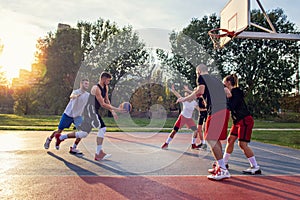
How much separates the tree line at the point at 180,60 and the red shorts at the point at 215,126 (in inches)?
840

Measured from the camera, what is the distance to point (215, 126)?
5.41 meters

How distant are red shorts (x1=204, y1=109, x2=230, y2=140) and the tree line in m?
21.3

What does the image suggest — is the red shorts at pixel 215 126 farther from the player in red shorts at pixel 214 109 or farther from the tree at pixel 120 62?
the tree at pixel 120 62

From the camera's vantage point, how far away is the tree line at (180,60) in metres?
29.3

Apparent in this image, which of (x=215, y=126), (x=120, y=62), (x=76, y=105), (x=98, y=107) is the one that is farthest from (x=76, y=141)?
(x=120, y=62)

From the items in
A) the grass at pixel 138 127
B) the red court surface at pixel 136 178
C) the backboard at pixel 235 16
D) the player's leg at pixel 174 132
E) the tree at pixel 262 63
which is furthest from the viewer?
the tree at pixel 262 63

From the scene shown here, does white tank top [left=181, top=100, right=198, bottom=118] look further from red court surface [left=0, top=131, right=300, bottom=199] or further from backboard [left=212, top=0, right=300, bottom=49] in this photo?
backboard [left=212, top=0, right=300, bottom=49]

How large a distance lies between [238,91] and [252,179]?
5.46ft

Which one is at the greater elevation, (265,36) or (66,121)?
(265,36)

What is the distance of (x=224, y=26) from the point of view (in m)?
9.66

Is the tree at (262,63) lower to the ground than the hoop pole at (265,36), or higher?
higher

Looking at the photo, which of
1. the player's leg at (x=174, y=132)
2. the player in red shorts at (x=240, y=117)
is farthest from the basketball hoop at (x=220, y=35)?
the player in red shorts at (x=240, y=117)

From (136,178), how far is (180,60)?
98.5 ft

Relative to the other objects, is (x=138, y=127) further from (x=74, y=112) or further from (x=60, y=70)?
(x=60, y=70)
